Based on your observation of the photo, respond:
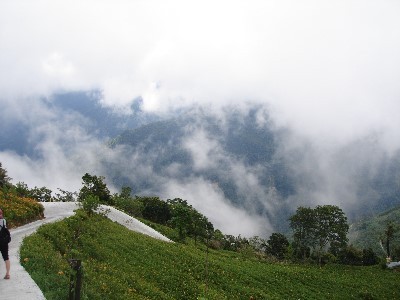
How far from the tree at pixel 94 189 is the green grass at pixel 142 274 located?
A: 24487 mm

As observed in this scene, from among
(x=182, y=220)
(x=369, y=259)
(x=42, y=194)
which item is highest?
(x=369, y=259)

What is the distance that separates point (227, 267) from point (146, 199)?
57208 mm

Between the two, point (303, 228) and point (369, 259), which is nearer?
point (303, 228)

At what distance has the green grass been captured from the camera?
64.0 feet

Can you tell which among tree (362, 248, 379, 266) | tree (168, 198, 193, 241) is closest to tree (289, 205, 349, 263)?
tree (362, 248, 379, 266)

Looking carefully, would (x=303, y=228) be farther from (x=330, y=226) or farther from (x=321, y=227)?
(x=330, y=226)

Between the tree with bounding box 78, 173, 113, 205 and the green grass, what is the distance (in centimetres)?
2449

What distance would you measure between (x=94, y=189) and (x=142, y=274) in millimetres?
48635

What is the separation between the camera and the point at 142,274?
27969 mm

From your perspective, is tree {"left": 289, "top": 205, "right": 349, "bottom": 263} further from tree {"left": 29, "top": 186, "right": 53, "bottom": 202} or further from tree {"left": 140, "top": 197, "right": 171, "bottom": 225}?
tree {"left": 29, "top": 186, "right": 53, "bottom": 202}

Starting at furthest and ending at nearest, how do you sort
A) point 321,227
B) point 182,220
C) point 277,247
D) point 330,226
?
point 277,247
point 321,227
point 330,226
point 182,220

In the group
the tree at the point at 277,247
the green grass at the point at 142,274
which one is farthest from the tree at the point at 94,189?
the tree at the point at 277,247

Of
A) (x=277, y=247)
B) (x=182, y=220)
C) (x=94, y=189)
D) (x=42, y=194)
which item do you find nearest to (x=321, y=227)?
(x=277, y=247)

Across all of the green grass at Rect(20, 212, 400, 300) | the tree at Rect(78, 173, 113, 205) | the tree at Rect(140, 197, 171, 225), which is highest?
the tree at Rect(140, 197, 171, 225)
